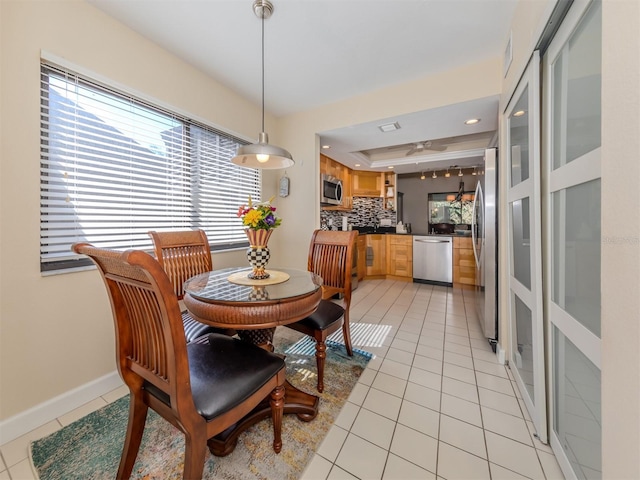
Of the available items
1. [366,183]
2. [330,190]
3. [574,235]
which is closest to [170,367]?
[574,235]

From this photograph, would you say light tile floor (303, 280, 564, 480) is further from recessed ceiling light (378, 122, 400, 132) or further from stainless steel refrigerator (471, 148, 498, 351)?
recessed ceiling light (378, 122, 400, 132)

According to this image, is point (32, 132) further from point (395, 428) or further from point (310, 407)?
point (395, 428)

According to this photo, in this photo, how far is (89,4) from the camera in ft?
5.18

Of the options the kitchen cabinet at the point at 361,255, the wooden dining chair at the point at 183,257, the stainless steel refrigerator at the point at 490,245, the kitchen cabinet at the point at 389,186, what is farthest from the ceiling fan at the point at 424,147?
the wooden dining chair at the point at 183,257

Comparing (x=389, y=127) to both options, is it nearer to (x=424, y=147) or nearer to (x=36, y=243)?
(x=424, y=147)

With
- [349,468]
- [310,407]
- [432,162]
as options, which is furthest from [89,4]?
[432,162]

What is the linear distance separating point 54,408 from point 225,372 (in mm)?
1332

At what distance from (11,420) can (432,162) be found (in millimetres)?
5243

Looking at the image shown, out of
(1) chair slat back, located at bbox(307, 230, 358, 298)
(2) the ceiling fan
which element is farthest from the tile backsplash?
(1) chair slat back, located at bbox(307, 230, 358, 298)

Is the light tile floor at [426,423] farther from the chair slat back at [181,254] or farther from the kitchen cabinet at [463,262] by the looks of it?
the kitchen cabinet at [463,262]

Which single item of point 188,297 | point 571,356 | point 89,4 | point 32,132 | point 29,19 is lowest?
point 571,356

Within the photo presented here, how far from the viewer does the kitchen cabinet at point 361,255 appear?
4379 millimetres

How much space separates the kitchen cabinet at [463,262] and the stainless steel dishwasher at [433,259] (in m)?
0.07

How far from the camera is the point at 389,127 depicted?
278cm
